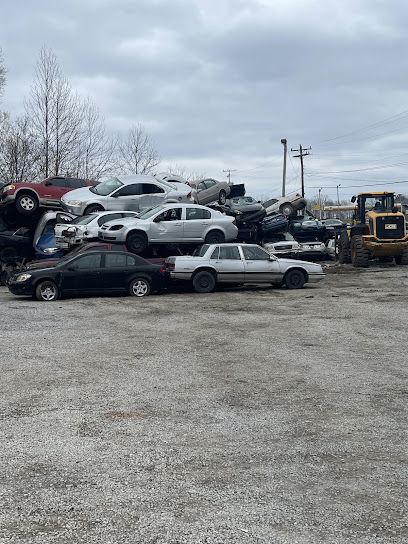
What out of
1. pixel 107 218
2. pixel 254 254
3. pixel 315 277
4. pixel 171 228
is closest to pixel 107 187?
pixel 107 218

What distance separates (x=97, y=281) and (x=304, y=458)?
11771 mm

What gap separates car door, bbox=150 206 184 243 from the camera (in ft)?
60.1

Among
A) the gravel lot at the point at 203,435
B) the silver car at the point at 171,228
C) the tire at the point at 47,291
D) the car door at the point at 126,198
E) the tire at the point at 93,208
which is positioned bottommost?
the gravel lot at the point at 203,435

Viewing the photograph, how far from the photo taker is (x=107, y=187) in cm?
2048

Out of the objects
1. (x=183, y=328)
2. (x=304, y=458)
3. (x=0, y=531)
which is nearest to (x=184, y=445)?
(x=304, y=458)

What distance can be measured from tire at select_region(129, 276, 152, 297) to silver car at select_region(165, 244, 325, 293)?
799mm

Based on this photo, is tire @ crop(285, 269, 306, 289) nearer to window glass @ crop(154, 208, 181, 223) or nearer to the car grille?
window glass @ crop(154, 208, 181, 223)

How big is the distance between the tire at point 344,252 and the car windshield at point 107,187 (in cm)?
1015

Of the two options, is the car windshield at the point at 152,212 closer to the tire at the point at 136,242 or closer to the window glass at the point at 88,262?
the tire at the point at 136,242

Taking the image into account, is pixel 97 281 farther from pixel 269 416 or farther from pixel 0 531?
pixel 0 531

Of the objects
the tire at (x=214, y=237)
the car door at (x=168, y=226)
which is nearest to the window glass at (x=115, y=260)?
the car door at (x=168, y=226)

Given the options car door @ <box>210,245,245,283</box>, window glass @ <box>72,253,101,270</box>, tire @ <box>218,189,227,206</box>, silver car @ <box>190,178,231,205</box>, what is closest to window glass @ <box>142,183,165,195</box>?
silver car @ <box>190,178,231,205</box>

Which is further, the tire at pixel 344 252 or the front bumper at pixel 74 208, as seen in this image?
the tire at pixel 344 252

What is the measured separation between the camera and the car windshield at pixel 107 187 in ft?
66.5
